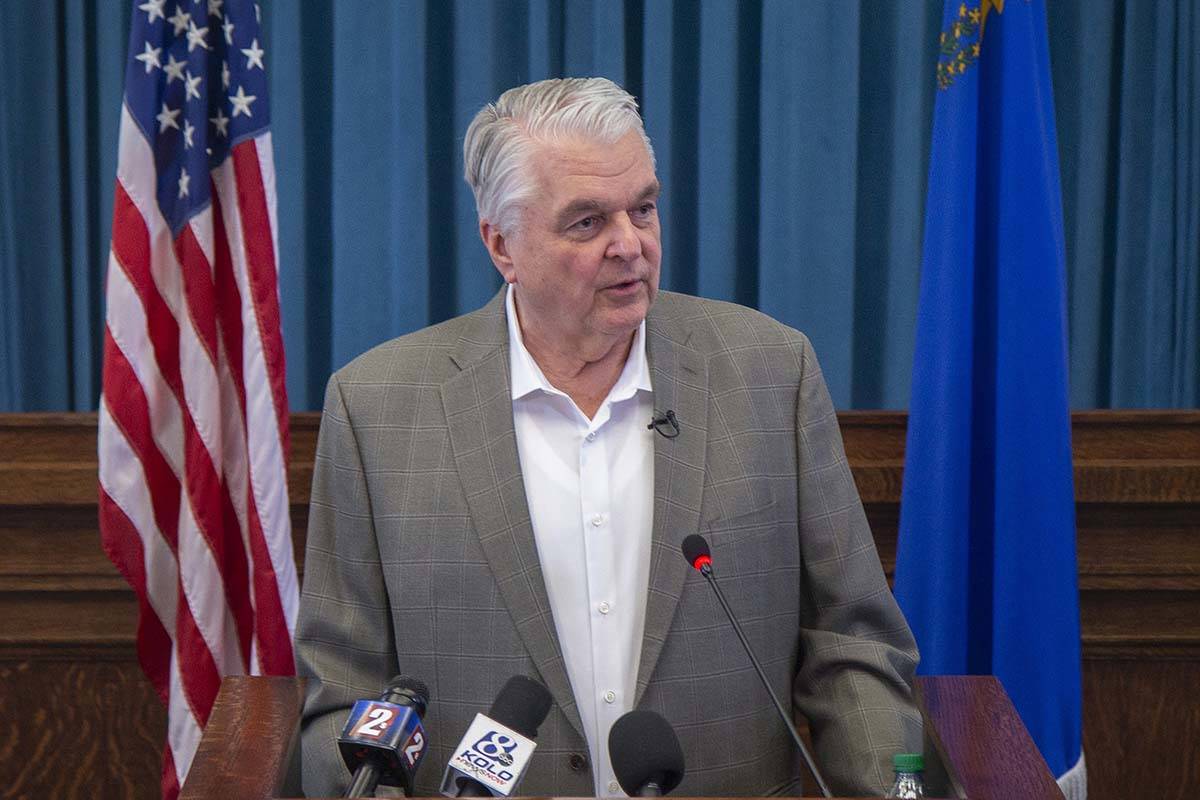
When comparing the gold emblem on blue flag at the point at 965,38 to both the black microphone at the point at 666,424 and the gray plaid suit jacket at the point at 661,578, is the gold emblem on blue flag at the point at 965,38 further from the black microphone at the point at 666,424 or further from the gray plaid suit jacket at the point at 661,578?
the black microphone at the point at 666,424

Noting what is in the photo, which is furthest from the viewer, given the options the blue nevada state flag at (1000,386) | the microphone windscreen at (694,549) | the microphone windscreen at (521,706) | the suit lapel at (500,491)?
the blue nevada state flag at (1000,386)

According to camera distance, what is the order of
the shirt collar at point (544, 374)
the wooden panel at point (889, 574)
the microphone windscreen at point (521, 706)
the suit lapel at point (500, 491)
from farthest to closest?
1. the wooden panel at point (889, 574)
2. the shirt collar at point (544, 374)
3. the suit lapel at point (500, 491)
4. the microphone windscreen at point (521, 706)

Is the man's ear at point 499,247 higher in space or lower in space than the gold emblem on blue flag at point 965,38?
lower

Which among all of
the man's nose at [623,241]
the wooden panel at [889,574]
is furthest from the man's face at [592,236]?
the wooden panel at [889,574]

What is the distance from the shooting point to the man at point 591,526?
6.21ft

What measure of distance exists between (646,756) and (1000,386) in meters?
1.56

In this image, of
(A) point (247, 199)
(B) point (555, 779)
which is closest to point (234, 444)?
(A) point (247, 199)

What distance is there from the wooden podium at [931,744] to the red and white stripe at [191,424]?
0.96 metres

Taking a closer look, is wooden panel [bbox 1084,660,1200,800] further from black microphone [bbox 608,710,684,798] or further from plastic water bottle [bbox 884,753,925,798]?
black microphone [bbox 608,710,684,798]

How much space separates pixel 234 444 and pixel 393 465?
100cm

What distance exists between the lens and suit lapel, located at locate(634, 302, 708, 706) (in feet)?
6.19

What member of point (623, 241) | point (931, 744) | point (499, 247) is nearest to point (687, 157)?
point (499, 247)

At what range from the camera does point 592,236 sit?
1.93 metres

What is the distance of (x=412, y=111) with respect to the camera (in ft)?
11.5
